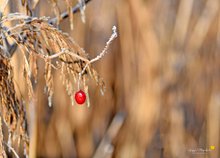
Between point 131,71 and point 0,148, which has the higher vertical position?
point 131,71

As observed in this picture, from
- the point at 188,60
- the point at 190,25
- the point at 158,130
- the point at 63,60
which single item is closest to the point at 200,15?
the point at 190,25

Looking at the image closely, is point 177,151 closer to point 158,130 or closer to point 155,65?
point 158,130

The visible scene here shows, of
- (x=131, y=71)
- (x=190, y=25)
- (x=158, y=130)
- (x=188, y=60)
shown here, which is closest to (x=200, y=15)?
(x=190, y=25)

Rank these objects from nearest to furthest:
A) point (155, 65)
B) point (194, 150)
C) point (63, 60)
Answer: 1. point (63, 60)
2. point (155, 65)
3. point (194, 150)

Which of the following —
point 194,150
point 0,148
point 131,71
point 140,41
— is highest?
point 140,41

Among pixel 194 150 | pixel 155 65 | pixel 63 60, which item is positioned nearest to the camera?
pixel 63 60

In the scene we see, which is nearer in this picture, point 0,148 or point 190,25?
point 0,148
